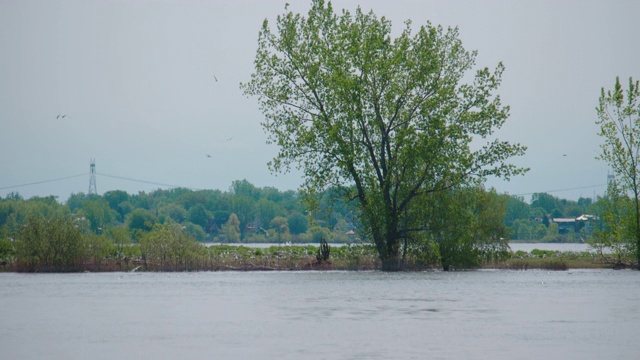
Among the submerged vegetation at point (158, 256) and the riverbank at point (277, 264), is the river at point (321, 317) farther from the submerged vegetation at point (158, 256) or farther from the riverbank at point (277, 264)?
the riverbank at point (277, 264)

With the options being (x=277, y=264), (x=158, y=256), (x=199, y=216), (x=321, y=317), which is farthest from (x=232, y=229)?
(x=321, y=317)

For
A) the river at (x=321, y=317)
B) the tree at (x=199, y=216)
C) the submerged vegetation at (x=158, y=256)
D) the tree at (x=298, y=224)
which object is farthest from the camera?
the tree at (x=199, y=216)

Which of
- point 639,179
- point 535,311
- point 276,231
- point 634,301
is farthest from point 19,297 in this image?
point 276,231

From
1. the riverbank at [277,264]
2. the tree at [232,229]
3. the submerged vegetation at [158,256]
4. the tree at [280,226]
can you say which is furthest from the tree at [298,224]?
the submerged vegetation at [158,256]

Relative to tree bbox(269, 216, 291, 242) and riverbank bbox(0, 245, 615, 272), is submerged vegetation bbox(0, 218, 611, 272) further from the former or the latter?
tree bbox(269, 216, 291, 242)

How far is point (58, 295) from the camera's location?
37.0 m

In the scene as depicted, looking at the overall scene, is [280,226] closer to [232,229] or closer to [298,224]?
[298,224]

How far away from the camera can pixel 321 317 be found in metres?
28.8

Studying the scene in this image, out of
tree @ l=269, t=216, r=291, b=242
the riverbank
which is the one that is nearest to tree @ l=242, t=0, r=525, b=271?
the riverbank

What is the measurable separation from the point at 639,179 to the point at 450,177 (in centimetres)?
1130

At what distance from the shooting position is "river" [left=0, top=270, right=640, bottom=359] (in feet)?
71.3

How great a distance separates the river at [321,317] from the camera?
2172cm

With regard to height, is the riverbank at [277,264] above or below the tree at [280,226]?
below

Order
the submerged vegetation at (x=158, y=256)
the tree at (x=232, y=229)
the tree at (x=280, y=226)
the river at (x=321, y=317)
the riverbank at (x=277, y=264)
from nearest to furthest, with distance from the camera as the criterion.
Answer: the river at (x=321, y=317) < the submerged vegetation at (x=158, y=256) < the riverbank at (x=277, y=264) < the tree at (x=280, y=226) < the tree at (x=232, y=229)
